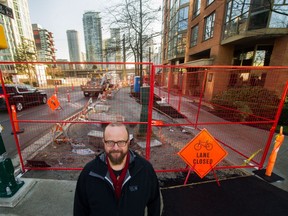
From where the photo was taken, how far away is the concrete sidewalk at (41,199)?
2.33 meters

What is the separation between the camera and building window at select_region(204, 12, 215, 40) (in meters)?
11.9

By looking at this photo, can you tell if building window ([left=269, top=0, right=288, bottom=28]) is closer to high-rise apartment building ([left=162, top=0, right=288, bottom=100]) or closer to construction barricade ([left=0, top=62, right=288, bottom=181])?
high-rise apartment building ([left=162, top=0, right=288, bottom=100])

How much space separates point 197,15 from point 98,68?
1568 cm

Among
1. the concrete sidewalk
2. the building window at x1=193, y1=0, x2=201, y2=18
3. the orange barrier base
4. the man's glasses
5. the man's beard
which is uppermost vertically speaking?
the building window at x1=193, y1=0, x2=201, y2=18

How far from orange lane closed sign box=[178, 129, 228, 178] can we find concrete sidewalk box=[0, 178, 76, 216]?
2.34 metres

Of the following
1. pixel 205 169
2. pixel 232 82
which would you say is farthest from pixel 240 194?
pixel 232 82

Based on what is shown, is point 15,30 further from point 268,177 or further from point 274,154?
point 268,177

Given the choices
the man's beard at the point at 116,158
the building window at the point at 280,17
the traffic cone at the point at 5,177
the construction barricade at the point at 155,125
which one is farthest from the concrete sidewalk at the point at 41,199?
the building window at the point at 280,17

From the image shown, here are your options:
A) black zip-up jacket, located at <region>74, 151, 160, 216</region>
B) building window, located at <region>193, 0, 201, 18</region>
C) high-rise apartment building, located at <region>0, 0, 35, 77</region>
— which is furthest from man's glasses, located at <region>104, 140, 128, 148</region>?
high-rise apartment building, located at <region>0, 0, 35, 77</region>

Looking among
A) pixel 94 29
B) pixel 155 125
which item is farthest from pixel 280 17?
pixel 94 29

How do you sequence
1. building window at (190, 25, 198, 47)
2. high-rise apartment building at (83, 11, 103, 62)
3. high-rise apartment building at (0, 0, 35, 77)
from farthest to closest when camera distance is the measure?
high-rise apartment building at (0, 0, 35, 77), building window at (190, 25, 198, 47), high-rise apartment building at (83, 11, 103, 62)

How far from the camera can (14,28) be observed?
44.1 m

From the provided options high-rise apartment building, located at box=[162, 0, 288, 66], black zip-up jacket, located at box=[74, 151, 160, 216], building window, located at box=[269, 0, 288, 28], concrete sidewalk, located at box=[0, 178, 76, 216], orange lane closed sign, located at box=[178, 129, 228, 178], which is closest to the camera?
black zip-up jacket, located at box=[74, 151, 160, 216]

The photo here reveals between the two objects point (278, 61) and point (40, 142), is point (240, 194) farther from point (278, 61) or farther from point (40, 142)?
point (278, 61)
